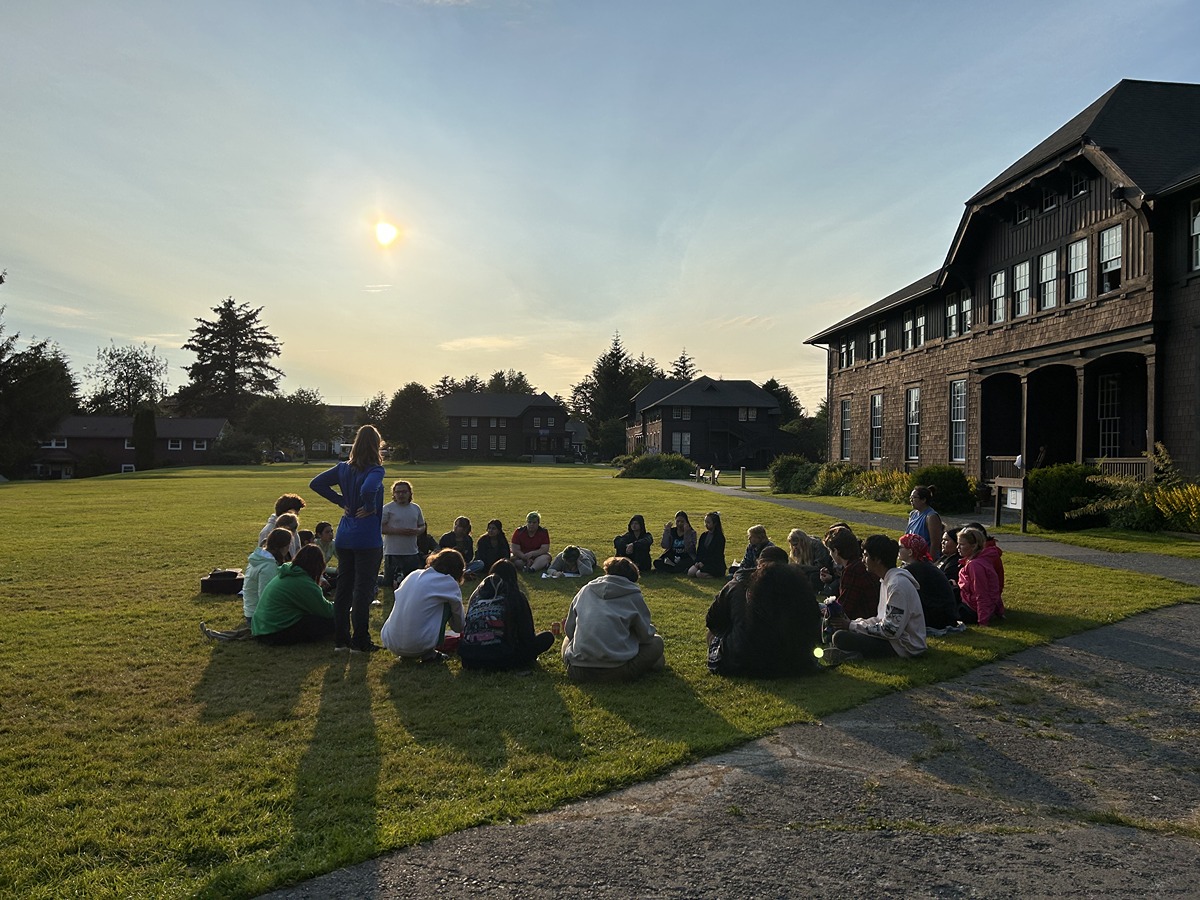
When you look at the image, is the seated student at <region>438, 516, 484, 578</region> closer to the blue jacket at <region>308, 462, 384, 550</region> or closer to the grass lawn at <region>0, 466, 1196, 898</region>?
the grass lawn at <region>0, 466, 1196, 898</region>

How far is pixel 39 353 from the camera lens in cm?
6612

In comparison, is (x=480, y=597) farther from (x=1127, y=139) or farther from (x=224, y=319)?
(x=224, y=319)

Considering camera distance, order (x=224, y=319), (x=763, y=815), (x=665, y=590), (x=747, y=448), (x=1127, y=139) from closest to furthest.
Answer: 1. (x=763, y=815)
2. (x=665, y=590)
3. (x=1127, y=139)
4. (x=747, y=448)
5. (x=224, y=319)

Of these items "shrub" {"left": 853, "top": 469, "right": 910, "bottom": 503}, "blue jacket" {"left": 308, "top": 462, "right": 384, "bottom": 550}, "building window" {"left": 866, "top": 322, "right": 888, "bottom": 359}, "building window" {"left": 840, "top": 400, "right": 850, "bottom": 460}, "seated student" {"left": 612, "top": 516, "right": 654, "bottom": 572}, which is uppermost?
"building window" {"left": 866, "top": 322, "right": 888, "bottom": 359}

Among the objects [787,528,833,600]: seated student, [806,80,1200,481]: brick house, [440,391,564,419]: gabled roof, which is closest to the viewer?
[787,528,833,600]: seated student

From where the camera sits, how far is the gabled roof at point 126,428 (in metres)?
82.9

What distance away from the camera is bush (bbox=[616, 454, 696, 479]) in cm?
5569

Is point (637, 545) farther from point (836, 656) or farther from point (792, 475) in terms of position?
point (792, 475)

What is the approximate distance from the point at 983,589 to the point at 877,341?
89.9 ft

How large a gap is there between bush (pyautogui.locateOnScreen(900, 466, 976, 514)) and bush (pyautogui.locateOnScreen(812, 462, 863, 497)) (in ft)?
26.6

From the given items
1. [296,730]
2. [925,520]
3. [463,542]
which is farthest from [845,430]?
[296,730]

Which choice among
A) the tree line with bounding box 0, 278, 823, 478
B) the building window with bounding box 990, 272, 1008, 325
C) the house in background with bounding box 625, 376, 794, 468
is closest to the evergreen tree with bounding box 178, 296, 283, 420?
the tree line with bounding box 0, 278, 823, 478

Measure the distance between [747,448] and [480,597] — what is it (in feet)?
216

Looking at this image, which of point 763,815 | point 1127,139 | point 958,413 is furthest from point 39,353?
point 763,815
